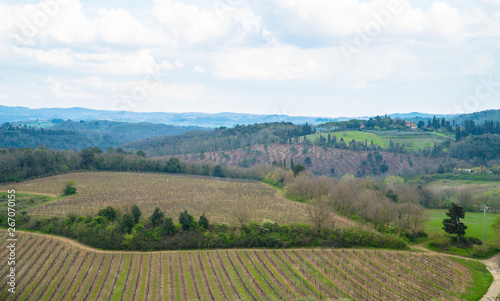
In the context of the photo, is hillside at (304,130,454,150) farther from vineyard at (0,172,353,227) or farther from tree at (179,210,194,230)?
tree at (179,210,194,230)

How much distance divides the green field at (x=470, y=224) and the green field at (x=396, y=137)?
282 ft

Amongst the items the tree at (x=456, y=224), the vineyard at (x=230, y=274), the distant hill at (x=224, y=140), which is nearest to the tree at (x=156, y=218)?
the vineyard at (x=230, y=274)

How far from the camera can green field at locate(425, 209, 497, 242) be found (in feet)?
167

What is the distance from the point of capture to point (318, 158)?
140 metres

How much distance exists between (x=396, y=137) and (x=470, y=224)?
109920 mm

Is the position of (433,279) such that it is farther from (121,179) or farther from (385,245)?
(121,179)

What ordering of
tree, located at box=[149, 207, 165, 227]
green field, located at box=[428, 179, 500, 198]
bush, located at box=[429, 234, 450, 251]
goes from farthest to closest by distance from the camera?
green field, located at box=[428, 179, 500, 198] → tree, located at box=[149, 207, 165, 227] → bush, located at box=[429, 234, 450, 251]

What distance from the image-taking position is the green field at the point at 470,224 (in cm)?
5094

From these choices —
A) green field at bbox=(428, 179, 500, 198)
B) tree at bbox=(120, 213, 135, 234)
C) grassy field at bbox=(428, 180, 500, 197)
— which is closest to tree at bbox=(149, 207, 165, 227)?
tree at bbox=(120, 213, 135, 234)

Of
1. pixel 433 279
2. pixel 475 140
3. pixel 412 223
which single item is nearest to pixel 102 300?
pixel 433 279

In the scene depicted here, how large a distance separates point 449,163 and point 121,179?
100508 mm

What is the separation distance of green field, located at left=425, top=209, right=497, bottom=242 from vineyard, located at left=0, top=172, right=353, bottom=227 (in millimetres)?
12604

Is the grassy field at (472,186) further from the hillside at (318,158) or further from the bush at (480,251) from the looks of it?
the bush at (480,251)

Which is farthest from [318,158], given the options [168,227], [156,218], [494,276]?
[494,276]
